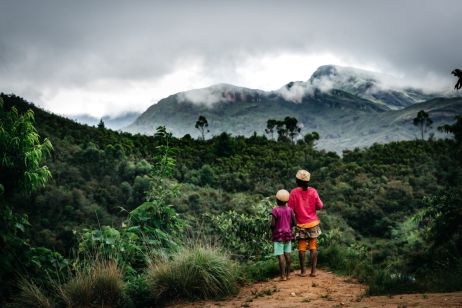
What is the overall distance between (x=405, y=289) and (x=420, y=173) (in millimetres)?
54082

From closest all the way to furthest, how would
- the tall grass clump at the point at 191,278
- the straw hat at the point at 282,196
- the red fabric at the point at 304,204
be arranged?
the tall grass clump at the point at 191,278 → the straw hat at the point at 282,196 → the red fabric at the point at 304,204

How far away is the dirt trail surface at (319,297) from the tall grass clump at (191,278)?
0.61ft

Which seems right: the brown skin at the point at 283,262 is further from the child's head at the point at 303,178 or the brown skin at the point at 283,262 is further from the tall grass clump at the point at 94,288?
the tall grass clump at the point at 94,288

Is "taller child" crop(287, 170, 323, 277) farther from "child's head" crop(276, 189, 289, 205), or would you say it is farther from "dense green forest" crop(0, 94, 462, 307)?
"dense green forest" crop(0, 94, 462, 307)

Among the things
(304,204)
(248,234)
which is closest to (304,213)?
(304,204)

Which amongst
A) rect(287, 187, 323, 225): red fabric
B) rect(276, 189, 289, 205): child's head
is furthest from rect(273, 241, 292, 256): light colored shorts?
rect(276, 189, 289, 205): child's head

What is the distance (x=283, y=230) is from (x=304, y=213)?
18.5 inches

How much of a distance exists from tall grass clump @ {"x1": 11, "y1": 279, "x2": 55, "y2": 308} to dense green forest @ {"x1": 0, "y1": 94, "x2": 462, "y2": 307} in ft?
0.07

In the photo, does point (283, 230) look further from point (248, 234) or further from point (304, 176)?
point (248, 234)

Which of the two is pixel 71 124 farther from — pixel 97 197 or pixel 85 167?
pixel 97 197

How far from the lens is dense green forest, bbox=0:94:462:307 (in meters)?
5.61

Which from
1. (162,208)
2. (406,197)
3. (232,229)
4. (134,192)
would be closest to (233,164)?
(134,192)

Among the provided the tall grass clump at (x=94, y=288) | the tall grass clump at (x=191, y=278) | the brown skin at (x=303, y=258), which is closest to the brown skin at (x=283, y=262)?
the brown skin at (x=303, y=258)

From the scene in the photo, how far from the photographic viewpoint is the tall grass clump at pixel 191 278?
18.2 feet
